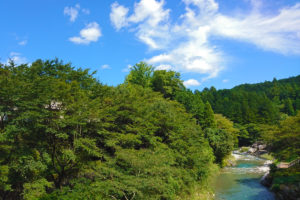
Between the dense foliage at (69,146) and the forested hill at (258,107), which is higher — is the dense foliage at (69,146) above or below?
below

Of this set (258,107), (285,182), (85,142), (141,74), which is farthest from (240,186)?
(258,107)

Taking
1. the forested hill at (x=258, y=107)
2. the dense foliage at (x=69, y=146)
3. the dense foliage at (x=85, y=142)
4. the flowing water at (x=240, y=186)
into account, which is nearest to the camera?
the dense foliage at (x=69, y=146)

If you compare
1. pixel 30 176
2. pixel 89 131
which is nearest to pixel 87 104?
pixel 89 131

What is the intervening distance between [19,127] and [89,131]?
3.94 meters

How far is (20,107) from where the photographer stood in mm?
10320

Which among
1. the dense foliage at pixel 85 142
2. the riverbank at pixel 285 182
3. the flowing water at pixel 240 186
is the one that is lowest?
the flowing water at pixel 240 186

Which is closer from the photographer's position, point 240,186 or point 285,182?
point 285,182

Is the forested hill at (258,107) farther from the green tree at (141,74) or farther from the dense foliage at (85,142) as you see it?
the dense foliage at (85,142)

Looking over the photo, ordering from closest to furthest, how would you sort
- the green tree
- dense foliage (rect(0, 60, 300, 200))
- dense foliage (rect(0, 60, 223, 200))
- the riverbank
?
dense foliage (rect(0, 60, 223, 200)) → dense foliage (rect(0, 60, 300, 200)) → the riverbank → the green tree

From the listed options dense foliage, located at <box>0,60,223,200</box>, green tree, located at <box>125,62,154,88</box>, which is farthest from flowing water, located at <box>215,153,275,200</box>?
green tree, located at <box>125,62,154,88</box>

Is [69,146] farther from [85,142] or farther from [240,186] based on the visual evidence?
[240,186]

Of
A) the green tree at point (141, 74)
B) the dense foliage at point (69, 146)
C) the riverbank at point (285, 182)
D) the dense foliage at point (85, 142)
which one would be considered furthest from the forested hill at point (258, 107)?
the dense foliage at point (69, 146)

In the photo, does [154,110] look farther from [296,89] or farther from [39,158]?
[296,89]

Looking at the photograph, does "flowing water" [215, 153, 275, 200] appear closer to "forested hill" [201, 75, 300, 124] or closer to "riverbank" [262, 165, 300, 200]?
"riverbank" [262, 165, 300, 200]
